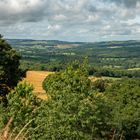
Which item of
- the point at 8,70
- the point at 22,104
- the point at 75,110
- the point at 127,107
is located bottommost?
the point at 127,107

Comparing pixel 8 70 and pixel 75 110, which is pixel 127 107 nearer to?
pixel 8 70

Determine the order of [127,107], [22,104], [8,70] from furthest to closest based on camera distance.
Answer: [127,107] → [8,70] → [22,104]

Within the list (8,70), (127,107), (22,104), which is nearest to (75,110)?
(22,104)

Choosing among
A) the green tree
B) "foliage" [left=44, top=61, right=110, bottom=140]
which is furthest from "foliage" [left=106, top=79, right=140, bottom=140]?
"foliage" [left=44, top=61, right=110, bottom=140]

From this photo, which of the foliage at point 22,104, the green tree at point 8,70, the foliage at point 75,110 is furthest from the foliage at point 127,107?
the foliage at point 75,110

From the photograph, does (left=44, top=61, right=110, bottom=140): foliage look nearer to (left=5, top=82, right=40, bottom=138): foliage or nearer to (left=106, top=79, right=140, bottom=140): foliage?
(left=5, top=82, right=40, bottom=138): foliage

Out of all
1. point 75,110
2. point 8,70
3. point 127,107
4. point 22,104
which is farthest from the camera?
point 127,107

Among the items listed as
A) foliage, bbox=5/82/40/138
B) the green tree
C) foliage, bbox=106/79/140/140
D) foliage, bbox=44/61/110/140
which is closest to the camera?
foliage, bbox=44/61/110/140

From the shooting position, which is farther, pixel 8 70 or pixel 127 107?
pixel 127 107

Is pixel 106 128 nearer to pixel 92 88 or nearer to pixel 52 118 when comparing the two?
pixel 92 88

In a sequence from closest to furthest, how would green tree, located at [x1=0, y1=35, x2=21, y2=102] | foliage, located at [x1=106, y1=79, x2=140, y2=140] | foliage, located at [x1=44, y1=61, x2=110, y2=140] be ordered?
foliage, located at [x1=44, y1=61, x2=110, y2=140]
green tree, located at [x1=0, y1=35, x2=21, y2=102]
foliage, located at [x1=106, y1=79, x2=140, y2=140]

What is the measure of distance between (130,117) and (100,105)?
45.6 meters

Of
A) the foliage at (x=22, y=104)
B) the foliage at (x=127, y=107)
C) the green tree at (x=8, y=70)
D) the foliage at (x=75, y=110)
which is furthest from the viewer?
the foliage at (x=127, y=107)

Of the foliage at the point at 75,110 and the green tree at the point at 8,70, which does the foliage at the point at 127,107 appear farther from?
the foliage at the point at 75,110
